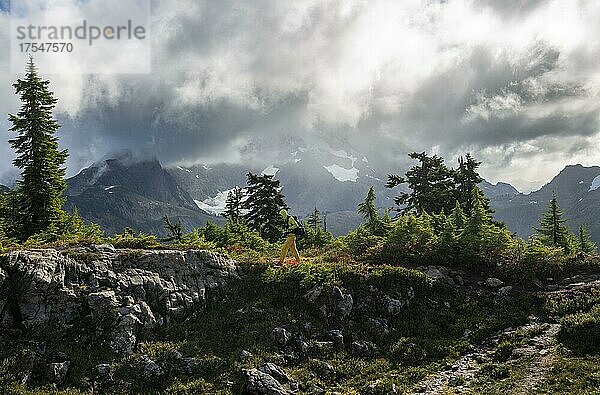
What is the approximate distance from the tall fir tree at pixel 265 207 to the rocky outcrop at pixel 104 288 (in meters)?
25.3

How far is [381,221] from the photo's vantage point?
38.1 metres

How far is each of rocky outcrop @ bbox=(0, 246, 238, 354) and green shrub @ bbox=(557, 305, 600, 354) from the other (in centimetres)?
1627

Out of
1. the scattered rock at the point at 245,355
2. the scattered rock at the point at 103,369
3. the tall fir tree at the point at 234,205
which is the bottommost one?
the scattered rock at the point at 245,355

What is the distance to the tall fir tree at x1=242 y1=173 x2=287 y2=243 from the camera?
47.8 meters

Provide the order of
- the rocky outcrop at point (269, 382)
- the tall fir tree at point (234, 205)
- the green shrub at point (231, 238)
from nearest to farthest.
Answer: the rocky outcrop at point (269, 382), the green shrub at point (231, 238), the tall fir tree at point (234, 205)

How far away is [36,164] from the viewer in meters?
29.5

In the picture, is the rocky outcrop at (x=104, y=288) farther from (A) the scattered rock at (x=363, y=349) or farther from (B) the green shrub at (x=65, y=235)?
(A) the scattered rock at (x=363, y=349)

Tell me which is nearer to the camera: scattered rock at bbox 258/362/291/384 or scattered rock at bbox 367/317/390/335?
scattered rock at bbox 258/362/291/384

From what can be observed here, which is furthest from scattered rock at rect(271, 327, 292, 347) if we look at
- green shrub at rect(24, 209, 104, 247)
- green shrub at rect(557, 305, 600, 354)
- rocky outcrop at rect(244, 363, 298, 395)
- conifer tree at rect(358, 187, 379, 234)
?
conifer tree at rect(358, 187, 379, 234)

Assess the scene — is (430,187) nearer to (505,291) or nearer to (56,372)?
(505,291)

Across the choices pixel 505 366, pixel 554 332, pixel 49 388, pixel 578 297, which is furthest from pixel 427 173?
pixel 49 388

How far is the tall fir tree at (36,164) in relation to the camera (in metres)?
29.2

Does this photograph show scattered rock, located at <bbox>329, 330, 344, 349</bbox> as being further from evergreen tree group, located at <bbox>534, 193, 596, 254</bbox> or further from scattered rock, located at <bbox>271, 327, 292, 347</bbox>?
evergreen tree group, located at <bbox>534, 193, 596, 254</bbox>

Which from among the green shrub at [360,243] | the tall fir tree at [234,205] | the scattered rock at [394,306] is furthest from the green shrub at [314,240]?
the tall fir tree at [234,205]
